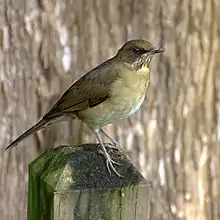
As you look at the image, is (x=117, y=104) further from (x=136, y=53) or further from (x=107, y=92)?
(x=136, y=53)

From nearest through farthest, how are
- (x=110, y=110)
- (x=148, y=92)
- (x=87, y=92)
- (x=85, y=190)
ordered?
(x=85, y=190) < (x=87, y=92) < (x=110, y=110) < (x=148, y=92)

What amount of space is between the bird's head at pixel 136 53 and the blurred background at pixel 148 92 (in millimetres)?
1406

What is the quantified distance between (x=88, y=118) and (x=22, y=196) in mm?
1650

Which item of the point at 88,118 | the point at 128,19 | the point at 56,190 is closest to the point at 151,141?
the point at 128,19

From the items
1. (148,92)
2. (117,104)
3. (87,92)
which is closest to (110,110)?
(117,104)

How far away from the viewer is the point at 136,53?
9.62 ft

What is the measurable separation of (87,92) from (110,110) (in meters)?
0.16

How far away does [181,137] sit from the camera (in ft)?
14.9

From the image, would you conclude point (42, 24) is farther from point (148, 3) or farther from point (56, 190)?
point (56, 190)

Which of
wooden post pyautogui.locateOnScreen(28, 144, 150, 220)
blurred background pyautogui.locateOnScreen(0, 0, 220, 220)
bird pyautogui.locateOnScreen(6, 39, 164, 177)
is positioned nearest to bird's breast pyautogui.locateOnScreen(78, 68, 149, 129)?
bird pyautogui.locateOnScreen(6, 39, 164, 177)

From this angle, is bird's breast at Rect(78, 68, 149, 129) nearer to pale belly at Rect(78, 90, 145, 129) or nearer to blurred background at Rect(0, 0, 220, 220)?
pale belly at Rect(78, 90, 145, 129)

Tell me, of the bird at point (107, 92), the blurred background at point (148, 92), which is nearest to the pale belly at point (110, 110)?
the bird at point (107, 92)

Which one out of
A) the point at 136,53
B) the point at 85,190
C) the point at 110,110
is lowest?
the point at 85,190

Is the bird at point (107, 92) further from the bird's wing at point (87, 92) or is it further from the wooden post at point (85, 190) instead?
the wooden post at point (85, 190)
